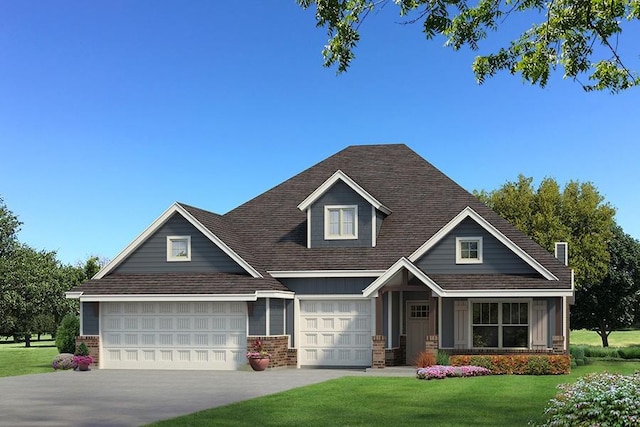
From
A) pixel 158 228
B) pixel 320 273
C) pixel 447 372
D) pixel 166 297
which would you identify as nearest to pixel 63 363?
pixel 166 297

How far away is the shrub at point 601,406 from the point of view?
12.8m

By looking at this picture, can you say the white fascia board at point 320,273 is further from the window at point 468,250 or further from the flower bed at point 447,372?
the flower bed at point 447,372

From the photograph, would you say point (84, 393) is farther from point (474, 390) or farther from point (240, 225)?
point (240, 225)

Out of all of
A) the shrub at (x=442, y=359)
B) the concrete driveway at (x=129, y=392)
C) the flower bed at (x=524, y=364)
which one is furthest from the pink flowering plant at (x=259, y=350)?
the flower bed at (x=524, y=364)

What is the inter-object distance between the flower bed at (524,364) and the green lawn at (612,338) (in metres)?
43.2

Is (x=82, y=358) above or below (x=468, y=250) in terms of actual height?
below

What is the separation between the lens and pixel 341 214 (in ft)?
113

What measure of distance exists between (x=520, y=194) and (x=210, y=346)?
2963 cm

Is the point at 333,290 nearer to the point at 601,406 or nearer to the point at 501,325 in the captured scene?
the point at 501,325

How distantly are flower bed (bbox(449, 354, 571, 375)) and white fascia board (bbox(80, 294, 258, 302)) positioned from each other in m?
8.04

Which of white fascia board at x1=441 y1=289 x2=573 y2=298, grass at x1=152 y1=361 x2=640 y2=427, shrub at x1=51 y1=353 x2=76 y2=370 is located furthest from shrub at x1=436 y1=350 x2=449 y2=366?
shrub at x1=51 y1=353 x2=76 y2=370

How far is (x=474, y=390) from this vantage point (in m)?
22.7

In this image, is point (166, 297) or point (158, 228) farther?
point (158, 228)

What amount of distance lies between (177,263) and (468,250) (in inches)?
434
